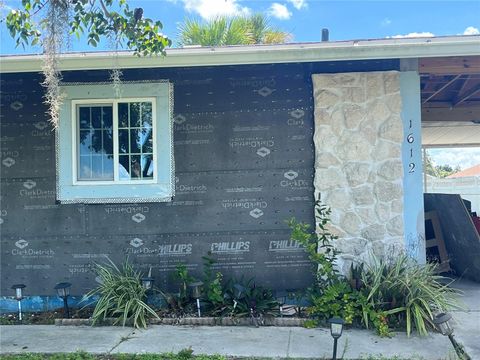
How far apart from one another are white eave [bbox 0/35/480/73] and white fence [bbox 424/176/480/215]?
13870mm

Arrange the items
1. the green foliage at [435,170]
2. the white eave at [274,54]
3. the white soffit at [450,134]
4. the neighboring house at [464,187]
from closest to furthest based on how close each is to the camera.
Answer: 1. the white eave at [274,54]
2. the white soffit at [450,134]
3. the neighboring house at [464,187]
4. the green foliage at [435,170]

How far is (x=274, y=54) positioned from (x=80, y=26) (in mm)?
2223

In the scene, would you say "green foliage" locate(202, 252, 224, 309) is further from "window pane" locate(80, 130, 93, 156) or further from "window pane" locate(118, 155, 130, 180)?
"window pane" locate(80, 130, 93, 156)

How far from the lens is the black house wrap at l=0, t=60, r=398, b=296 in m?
→ 6.12

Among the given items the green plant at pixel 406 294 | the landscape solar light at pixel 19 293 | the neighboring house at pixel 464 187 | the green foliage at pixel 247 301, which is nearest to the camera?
the green plant at pixel 406 294

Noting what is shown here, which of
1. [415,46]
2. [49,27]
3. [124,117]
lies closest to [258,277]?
[124,117]

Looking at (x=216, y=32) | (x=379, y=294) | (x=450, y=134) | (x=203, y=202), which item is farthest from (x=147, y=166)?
(x=450, y=134)

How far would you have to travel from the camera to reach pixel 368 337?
495 cm

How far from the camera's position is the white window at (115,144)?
6.19 meters

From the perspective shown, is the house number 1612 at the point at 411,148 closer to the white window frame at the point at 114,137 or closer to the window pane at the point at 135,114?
the white window frame at the point at 114,137

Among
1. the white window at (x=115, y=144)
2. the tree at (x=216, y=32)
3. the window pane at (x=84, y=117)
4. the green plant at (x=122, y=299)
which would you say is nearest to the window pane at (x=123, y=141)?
the white window at (x=115, y=144)

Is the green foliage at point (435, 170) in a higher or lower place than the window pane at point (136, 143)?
higher

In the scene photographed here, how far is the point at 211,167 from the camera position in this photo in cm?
620

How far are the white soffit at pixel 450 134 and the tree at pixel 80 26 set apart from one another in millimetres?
8676
